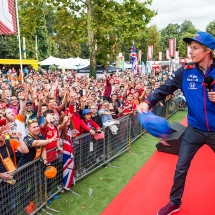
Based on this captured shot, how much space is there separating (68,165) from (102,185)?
0.86 meters

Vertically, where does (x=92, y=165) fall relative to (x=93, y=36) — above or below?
below

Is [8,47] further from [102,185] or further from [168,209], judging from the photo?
[168,209]

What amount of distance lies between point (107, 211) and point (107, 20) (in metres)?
13.7

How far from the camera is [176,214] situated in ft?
11.4

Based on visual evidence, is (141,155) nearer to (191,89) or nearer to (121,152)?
(121,152)

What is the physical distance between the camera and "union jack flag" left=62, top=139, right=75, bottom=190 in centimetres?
438

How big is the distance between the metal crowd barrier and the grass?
0.50 feet

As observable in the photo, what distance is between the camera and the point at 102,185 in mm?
4816

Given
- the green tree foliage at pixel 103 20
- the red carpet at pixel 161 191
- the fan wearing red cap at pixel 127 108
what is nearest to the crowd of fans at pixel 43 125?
the fan wearing red cap at pixel 127 108

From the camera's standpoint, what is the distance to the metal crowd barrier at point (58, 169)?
3379 mm

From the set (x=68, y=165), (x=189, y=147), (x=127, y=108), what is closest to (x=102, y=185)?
(x=68, y=165)

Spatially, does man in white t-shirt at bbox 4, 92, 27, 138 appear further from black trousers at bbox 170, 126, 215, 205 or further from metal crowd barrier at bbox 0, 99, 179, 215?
black trousers at bbox 170, 126, 215, 205

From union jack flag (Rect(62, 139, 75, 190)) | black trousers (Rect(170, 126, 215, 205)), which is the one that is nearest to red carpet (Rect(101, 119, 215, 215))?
black trousers (Rect(170, 126, 215, 205))

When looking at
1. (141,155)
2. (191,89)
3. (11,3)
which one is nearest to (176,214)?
(191,89)
